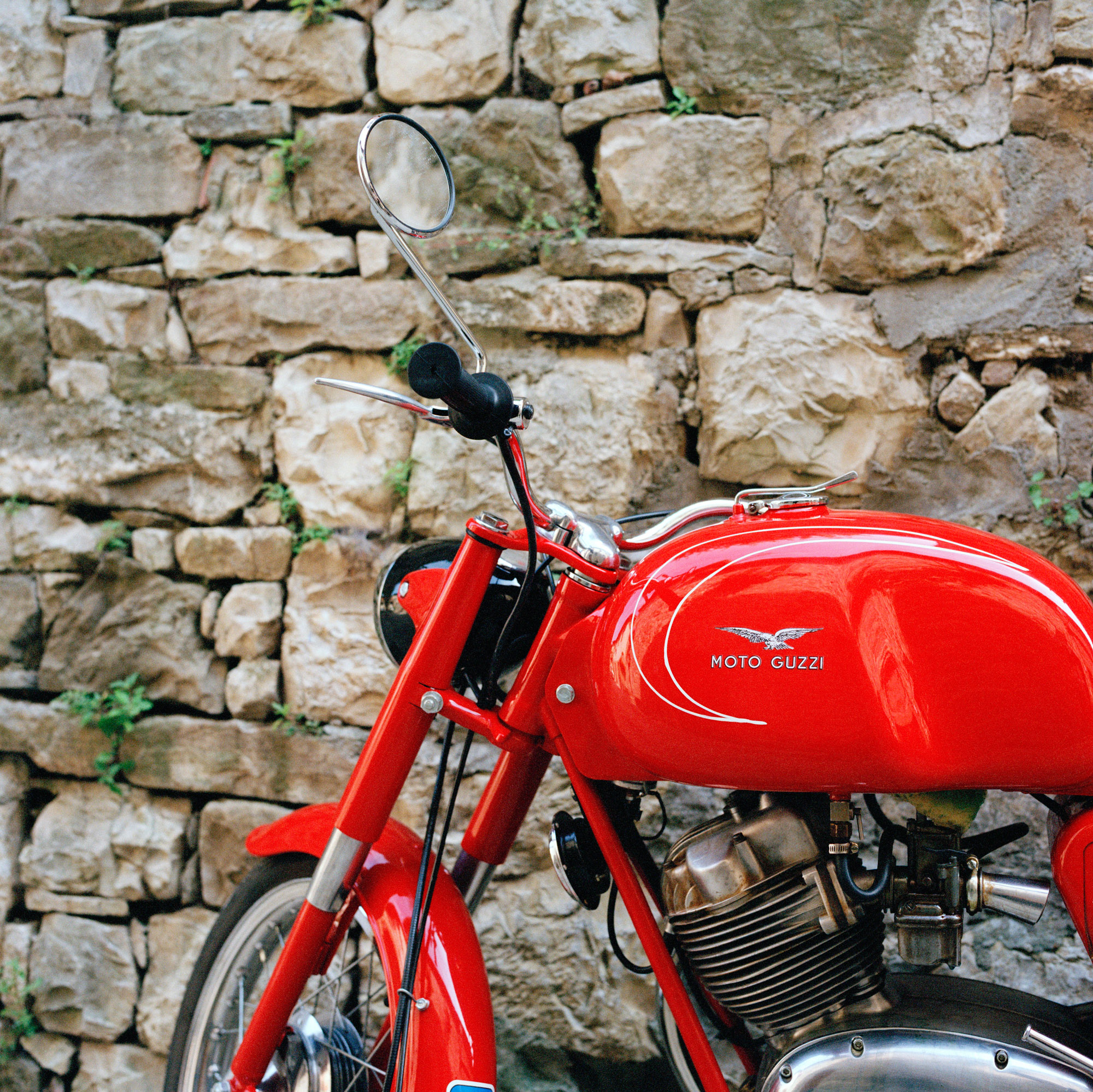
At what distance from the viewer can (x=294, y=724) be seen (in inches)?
81.9

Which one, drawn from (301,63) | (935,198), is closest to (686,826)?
(935,198)

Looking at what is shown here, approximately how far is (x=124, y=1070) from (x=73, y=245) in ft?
6.96

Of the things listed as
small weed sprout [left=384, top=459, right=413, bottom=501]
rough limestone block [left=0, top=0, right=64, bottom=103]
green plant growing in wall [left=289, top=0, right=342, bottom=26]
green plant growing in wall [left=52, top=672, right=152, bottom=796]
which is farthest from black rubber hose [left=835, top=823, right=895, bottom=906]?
rough limestone block [left=0, top=0, right=64, bottom=103]

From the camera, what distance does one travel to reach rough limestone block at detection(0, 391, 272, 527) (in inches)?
84.2

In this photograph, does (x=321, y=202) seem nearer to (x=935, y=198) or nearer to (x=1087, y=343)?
(x=935, y=198)

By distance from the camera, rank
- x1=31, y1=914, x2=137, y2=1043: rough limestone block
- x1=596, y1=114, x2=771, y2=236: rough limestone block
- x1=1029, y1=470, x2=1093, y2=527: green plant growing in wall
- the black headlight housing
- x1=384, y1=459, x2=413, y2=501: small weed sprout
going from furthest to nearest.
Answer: x1=31, y1=914, x2=137, y2=1043: rough limestone block → x1=384, y1=459, x2=413, y2=501: small weed sprout → x1=596, y1=114, x2=771, y2=236: rough limestone block → x1=1029, y1=470, x2=1093, y2=527: green plant growing in wall → the black headlight housing

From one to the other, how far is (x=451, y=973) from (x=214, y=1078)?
744 mm

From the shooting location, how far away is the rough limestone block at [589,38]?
192 cm

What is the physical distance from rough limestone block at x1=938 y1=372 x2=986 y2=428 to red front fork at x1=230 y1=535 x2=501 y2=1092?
3.76ft

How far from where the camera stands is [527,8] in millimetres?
1970

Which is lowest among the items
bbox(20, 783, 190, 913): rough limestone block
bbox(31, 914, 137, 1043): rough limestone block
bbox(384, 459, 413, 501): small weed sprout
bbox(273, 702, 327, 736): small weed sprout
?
bbox(31, 914, 137, 1043): rough limestone block

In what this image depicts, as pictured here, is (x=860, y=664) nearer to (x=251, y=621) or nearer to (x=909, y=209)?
(x=909, y=209)

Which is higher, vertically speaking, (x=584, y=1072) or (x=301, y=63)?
(x=301, y=63)

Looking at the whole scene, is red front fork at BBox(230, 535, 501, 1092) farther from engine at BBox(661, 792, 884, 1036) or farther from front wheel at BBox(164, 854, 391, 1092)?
engine at BBox(661, 792, 884, 1036)
